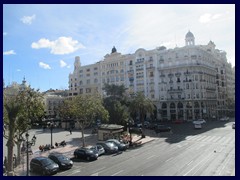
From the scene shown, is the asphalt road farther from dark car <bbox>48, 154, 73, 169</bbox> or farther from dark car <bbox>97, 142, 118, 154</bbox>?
dark car <bbox>97, 142, 118, 154</bbox>

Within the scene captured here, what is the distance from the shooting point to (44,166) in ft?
79.1

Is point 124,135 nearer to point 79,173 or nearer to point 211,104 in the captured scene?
point 79,173

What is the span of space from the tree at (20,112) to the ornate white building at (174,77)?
4609 centimetres

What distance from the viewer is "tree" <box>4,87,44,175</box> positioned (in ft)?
76.3

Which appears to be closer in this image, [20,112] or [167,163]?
[20,112]

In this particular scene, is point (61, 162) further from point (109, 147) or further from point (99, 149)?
point (109, 147)

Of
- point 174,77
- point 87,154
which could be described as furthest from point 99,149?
point 174,77

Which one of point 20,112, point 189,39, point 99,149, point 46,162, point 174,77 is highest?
point 189,39

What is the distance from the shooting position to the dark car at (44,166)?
78.5ft

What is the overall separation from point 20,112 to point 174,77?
2520 inches

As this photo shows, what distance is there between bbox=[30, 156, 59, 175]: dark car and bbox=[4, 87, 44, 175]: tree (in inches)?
87.9

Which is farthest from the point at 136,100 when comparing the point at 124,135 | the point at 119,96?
the point at 124,135

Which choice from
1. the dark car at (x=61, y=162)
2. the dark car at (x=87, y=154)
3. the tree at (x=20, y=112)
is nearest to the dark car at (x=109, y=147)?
the dark car at (x=87, y=154)
